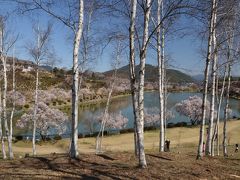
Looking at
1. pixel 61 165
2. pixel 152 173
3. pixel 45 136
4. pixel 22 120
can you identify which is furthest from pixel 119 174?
pixel 22 120

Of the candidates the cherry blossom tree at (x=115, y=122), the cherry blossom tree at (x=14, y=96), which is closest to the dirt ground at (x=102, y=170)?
the cherry blossom tree at (x=14, y=96)

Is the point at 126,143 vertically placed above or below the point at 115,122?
below

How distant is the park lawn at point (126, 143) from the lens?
34.0 m

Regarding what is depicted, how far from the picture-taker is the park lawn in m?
34.0

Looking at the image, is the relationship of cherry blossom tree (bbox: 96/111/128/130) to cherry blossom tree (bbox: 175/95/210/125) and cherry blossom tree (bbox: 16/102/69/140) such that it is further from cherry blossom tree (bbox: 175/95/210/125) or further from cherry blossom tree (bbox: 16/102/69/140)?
cherry blossom tree (bbox: 175/95/210/125)

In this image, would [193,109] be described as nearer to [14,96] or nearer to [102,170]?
[14,96]

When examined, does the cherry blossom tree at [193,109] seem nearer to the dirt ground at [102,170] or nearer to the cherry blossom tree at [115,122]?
the cherry blossom tree at [115,122]

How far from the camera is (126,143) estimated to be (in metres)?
38.0

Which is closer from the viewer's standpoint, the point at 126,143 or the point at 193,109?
the point at 126,143

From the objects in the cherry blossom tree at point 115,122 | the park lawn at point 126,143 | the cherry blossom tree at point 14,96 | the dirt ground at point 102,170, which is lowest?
the park lawn at point 126,143

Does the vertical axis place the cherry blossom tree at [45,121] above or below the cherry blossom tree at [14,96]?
below

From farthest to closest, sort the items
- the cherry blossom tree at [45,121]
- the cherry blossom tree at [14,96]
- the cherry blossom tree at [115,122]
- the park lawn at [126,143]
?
the cherry blossom tree at [115,122] → the cherry blossom tree at [45,121] → the park lawn at [126,143] → the cherry blossom tree at [14,96]

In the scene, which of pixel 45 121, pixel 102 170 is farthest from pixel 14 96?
pixel 45 121

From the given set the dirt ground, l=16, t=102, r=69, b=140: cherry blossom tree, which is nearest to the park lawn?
l=16, t=102, r=69, b=140: cherry blossom tree
